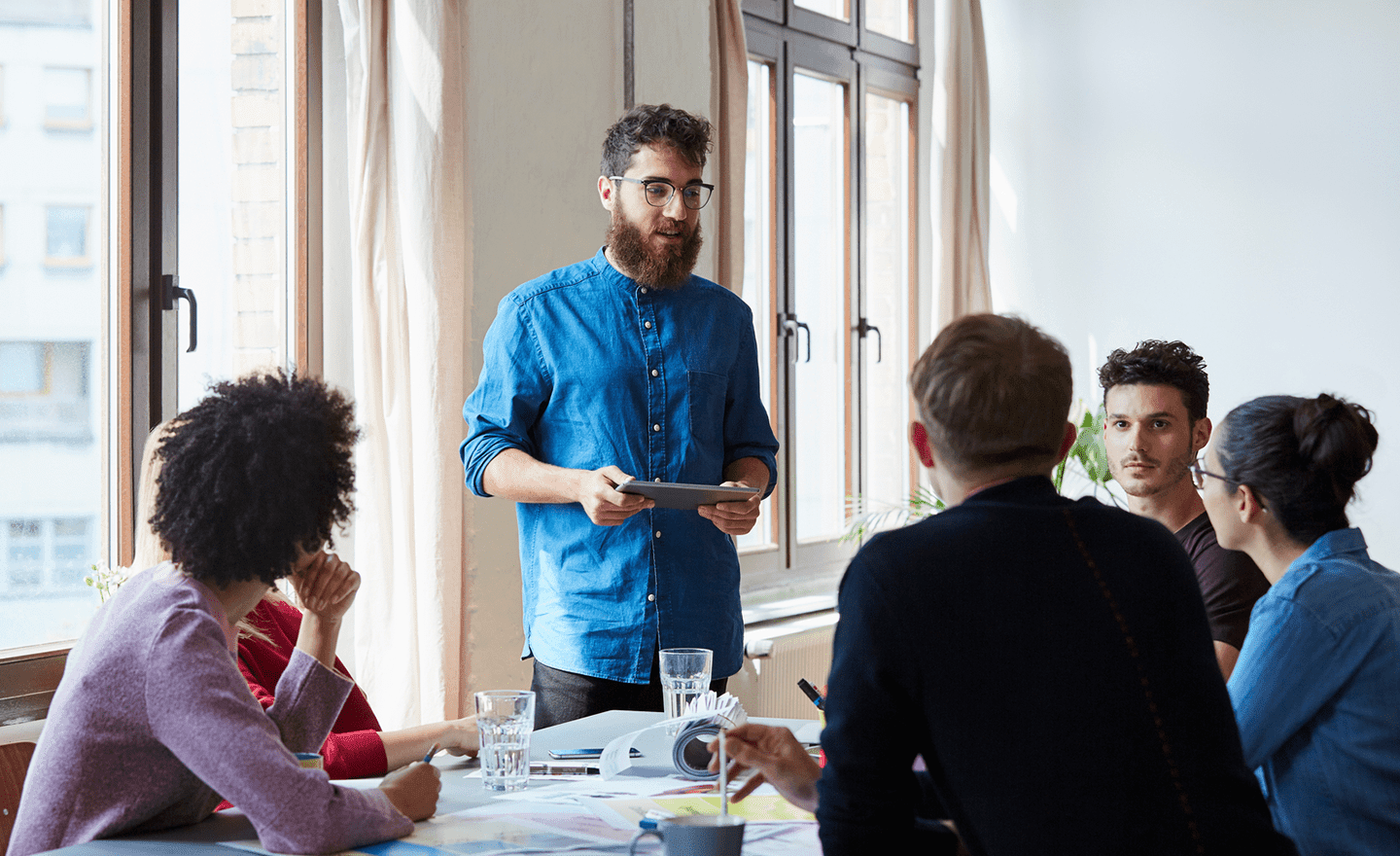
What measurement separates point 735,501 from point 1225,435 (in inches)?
33.9

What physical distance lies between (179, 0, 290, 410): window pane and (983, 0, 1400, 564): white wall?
3515 millimetres

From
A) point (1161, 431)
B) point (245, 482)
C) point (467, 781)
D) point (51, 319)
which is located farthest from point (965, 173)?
point (245, 482)

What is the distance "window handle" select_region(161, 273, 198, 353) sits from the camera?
114 inches

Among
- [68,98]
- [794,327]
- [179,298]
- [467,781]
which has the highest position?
[68,98]

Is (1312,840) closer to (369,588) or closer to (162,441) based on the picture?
(162,441)

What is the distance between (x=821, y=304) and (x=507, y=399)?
2.91m

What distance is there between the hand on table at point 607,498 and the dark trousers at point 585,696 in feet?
1.06

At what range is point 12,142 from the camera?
8.73ft

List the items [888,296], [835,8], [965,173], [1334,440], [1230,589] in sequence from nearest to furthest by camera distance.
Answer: [1334,440] → [1230,589] → [835,8] → [965,173] → [888,296]

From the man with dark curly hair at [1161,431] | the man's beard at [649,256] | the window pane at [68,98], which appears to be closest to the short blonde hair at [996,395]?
the man with dark curly hair at [1161,431]

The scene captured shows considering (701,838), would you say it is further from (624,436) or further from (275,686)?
(624,436)

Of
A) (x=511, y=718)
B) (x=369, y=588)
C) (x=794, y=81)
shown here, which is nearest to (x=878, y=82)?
(x=794, y=81)

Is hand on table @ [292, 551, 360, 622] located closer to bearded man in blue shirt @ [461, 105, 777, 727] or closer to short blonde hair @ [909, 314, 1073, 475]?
bearded man in blue shirt @ [461, 105, 777, 727]

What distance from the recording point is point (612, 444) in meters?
2.40
